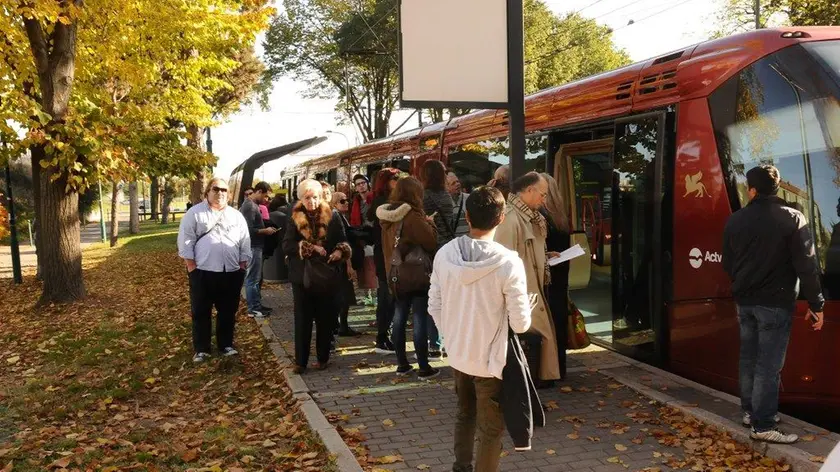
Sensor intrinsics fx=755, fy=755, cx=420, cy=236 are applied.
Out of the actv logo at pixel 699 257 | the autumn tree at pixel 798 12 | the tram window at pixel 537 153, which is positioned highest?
the autumn tree at pixel 798 12

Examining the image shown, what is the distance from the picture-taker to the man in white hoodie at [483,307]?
3768mm

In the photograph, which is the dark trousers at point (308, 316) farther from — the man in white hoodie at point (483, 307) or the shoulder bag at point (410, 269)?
the man in white hoodie at point (483, 307)

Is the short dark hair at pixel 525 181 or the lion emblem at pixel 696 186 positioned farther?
the lion emblem at pixel 696 186

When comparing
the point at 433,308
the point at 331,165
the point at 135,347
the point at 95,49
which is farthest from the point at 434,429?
the point at 331,165

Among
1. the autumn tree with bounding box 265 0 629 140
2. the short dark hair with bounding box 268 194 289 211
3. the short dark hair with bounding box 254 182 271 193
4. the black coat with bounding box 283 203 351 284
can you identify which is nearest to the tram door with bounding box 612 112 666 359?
the black coat with bounding box 283 203 351 284

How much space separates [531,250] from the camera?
18.0ft

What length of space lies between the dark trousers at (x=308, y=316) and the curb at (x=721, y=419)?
98.8 inches

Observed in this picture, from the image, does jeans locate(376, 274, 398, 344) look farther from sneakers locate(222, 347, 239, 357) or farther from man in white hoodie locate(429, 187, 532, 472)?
man in white hoodie locate(429, 187, 532, 472)

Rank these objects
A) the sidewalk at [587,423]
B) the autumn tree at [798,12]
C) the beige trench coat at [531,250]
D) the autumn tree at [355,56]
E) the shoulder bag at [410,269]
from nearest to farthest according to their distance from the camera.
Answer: the sidewalk at [587,423]
the beige trench coat at [531,250]
the shoulder bag at [410,269]
the autumn tree at [798,12]
the autumn tree at [355,56]

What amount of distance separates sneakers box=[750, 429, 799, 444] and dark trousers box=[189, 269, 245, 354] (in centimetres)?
502

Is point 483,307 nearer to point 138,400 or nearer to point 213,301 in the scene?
point 138,400

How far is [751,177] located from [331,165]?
1808 cm

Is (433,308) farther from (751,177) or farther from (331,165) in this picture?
(331,165)

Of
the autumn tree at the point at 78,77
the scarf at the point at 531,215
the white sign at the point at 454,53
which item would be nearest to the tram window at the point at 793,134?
the scarf at the point at 531,215
